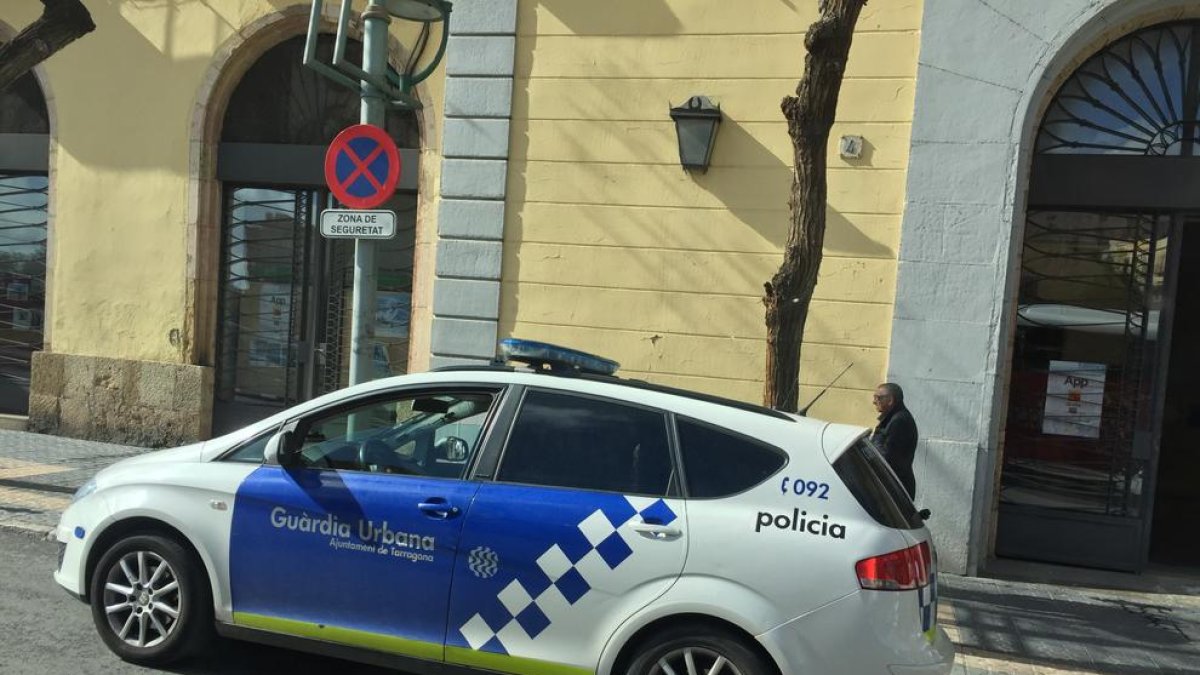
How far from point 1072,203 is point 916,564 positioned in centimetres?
499

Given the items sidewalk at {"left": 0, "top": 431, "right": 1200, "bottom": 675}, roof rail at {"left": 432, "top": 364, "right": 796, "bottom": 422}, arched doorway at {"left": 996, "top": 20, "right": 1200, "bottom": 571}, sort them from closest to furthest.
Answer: roof rail at {"left": 432, "top": 364, "right": 796, "bottom": 422}
sidewalk at {"left": 0, "top": 431, "right": 1200, "bottom": 675}
arched doorway at {"left": 996, "top": 20, "right": 1200, "bottom": 571}

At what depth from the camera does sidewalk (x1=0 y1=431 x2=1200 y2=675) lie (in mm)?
5059

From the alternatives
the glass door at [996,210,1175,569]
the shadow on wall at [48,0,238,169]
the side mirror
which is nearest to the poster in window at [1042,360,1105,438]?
the glass door at [996,210,1175,569]

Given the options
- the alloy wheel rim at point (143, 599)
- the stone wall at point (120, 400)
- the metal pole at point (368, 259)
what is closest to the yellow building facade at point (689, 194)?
the metal pole at point (368, 259)

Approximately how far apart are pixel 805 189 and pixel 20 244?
9.44m

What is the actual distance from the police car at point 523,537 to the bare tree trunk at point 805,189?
4.57 feet

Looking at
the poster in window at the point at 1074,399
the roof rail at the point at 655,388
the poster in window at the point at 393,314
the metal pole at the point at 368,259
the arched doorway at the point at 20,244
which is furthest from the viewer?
the arched doorway at the point at 20,244

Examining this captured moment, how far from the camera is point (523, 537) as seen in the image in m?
3.48

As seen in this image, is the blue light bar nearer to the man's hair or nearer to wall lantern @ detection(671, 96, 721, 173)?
the man's hair

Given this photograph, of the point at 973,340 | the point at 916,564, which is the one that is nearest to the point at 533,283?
the point at 973,340

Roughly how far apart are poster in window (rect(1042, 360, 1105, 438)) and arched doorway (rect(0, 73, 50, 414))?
1046 cm

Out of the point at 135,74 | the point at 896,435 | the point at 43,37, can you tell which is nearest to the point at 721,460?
the point at 896,435

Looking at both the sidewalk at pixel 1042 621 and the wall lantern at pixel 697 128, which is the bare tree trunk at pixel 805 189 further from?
the wall lantern at pixel 697 128

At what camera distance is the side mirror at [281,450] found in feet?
12.6
